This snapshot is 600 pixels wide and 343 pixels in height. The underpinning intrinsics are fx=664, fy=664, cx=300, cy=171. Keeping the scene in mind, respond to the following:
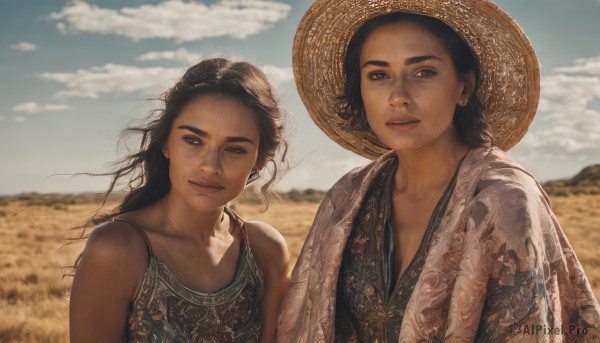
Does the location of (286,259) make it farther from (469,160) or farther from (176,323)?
(469,160)

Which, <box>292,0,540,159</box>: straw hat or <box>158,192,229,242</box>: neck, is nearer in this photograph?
<box>292,0,540,159</box>: straw hat

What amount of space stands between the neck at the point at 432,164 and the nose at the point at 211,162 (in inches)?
38.4

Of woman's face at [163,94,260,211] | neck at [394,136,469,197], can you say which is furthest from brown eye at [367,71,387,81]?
woman's face at [163,94,260,211]

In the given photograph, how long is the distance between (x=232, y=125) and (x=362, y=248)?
94 cm

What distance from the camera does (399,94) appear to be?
316 cm

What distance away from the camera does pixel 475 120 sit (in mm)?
3432

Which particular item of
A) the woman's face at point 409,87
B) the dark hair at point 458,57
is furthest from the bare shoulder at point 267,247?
the dark hair at point 458,57

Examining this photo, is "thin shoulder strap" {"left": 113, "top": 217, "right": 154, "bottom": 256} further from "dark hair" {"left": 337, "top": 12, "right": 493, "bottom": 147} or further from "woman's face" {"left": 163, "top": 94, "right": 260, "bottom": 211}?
"dark hair" {"left": 337, "top": 12, "right": 493, "bottom": 147}

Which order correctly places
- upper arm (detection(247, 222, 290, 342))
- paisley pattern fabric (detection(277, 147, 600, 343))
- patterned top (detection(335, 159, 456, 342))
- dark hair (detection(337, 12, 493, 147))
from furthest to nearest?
upper arm (detection(247, 222, 290, 342)) → dark hair (detection(337, 12, 493, 147)) → patterned top (detection(335, 159, 456, 342)) → paisley pattern fabric (detection(277, 147, 600, 343))

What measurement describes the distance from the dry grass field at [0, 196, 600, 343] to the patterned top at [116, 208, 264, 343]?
89 centimetres

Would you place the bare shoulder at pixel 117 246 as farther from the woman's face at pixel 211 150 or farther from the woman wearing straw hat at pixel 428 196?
the woman wearing straw hat at pixel 428 196

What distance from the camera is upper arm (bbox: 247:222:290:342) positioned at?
149 inches

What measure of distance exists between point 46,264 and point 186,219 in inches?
408

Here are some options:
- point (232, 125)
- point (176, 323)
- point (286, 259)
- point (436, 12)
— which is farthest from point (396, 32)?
point (176, 323)
